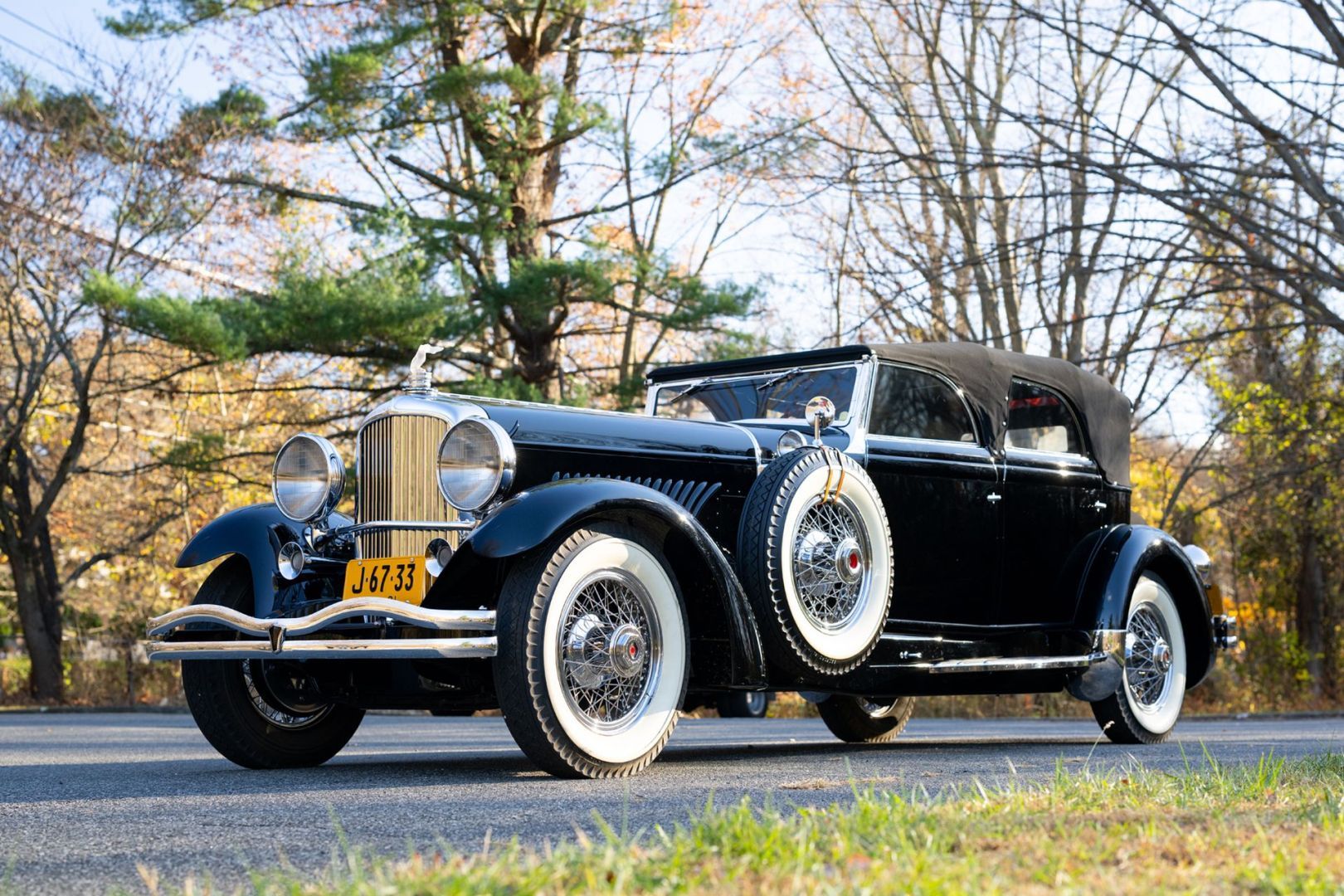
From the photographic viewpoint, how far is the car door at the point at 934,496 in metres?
6.80

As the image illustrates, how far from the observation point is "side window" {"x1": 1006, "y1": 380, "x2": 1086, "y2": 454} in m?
7.75

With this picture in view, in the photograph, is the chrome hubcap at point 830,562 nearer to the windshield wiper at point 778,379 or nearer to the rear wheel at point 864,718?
the windshield wiper at point 778,379

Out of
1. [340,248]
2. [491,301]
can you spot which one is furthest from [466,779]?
[340,248]

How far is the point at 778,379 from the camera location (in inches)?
288

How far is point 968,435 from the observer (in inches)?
287

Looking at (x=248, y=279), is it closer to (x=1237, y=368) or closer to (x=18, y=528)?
(x=18, y=528)

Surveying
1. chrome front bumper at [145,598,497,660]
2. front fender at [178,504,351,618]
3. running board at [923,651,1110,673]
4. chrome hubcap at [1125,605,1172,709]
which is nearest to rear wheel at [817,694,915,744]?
running board at [923,651,1110,673]

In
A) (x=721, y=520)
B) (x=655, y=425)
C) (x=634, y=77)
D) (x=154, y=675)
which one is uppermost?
(x=634, y=77)

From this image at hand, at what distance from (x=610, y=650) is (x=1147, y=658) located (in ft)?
12.6

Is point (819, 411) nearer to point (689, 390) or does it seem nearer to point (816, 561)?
point (816, 561)

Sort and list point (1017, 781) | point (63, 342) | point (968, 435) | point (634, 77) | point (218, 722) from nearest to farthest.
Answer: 1. point (1017, 781)
2. point (218, 722)
3. point (968, 435)
4. point (63, 342)
5. point (634, 77)

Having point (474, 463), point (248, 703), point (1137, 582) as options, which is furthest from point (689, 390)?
point (248, 703)

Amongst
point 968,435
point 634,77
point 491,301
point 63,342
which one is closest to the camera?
point 968,435

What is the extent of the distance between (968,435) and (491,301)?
1142 cm
